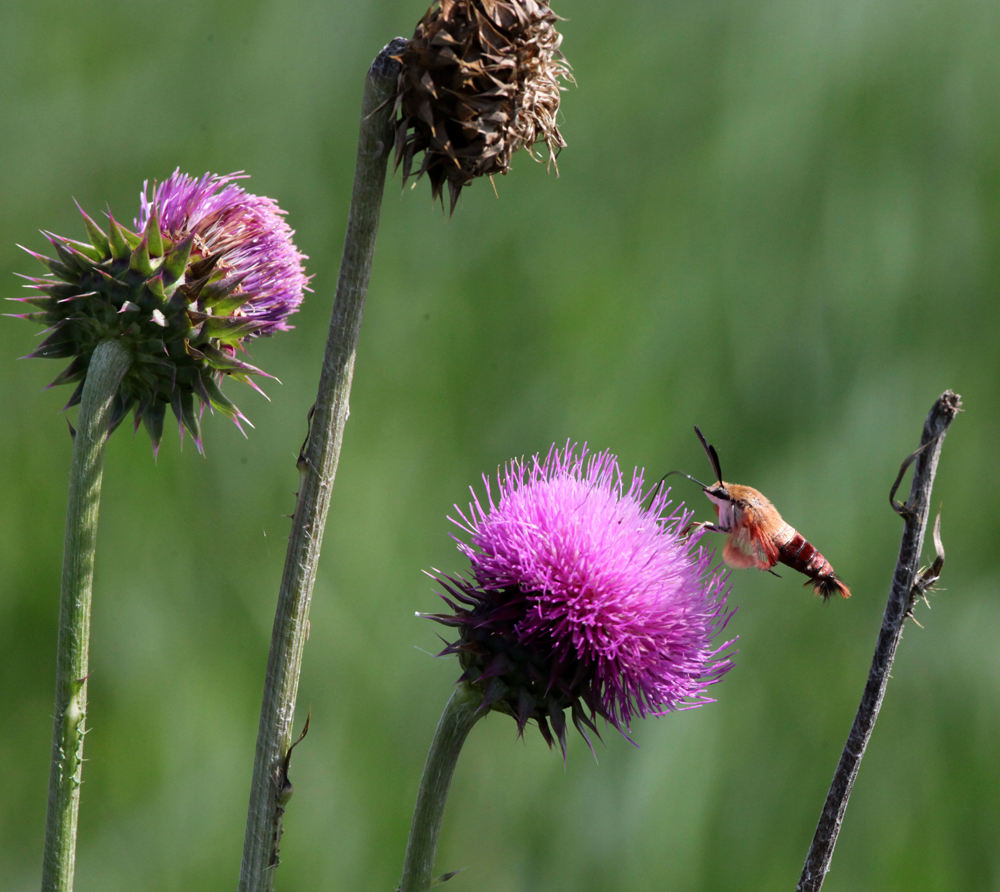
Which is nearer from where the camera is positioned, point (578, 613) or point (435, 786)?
point (435, 786)

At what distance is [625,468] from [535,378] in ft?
1.95

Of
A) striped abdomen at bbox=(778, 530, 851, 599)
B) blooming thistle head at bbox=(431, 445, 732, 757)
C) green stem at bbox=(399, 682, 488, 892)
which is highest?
striped abdomen at bbox=(778, 530, 851, 599)

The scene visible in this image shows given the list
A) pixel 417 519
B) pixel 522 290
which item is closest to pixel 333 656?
pixel 417 519

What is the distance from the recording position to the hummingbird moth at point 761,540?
2387 millimetres

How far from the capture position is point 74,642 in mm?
1684

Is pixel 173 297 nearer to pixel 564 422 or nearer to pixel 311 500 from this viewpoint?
pixel 311 500

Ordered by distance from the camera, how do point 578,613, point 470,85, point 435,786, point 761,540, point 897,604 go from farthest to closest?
point 761,540, point 578,613, point 435,786, point 470,85, point 897,604

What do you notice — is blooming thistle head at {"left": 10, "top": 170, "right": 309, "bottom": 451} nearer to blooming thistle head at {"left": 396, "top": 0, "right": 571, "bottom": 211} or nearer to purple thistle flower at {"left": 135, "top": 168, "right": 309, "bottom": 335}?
purple thistle flower at {"left": 135, "top": 168, "right": 309, "bottom": 335}

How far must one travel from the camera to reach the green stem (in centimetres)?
182

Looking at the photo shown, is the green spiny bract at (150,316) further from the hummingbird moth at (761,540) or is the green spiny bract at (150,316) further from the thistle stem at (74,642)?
the hummingbird moth at (761,540)

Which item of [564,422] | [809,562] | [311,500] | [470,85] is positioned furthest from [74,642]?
[564,422]

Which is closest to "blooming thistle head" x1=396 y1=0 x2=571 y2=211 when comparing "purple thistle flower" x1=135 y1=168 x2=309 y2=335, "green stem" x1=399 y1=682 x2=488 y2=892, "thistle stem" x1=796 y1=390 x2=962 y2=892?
"purple thistle flower" x1=135 y1=168 x2=309 y2=335

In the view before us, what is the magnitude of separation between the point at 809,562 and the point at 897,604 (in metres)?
1.04

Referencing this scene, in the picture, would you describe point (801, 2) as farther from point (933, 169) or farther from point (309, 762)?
point (309, 762)
